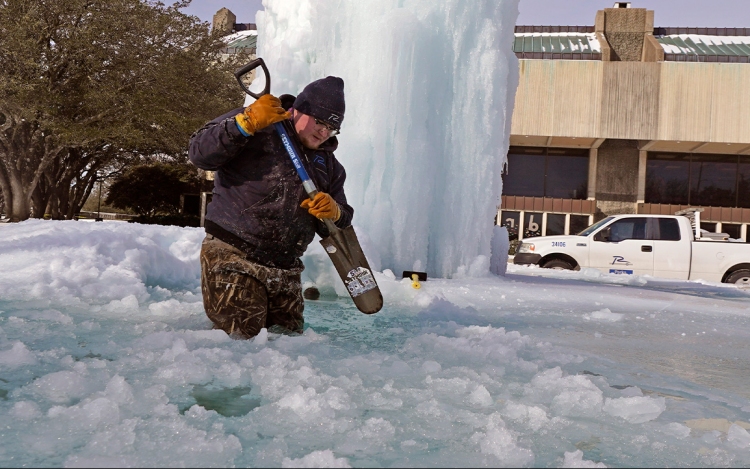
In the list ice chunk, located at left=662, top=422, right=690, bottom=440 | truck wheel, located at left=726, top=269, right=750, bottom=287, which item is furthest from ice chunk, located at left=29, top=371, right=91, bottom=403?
truck wheel, located at left=726, top=269, right=750, bottom=287

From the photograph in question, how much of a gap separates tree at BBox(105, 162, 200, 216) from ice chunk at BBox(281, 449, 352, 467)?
88.1 ft

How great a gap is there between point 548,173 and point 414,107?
21.7 metres

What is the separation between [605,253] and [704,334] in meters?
7.78

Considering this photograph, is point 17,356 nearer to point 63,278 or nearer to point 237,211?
point 237,211

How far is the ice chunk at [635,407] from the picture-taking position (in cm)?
261

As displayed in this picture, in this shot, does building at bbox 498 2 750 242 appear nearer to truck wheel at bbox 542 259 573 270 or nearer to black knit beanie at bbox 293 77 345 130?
truck wheel at bbox 542 259 573 270

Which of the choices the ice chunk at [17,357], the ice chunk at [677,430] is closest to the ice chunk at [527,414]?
the ice chunk at [677,430]

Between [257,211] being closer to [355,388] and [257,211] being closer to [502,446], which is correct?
[355,388]

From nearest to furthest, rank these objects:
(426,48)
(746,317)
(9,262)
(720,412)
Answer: (720,412)
(9,262)
(746,317)
(426,48)

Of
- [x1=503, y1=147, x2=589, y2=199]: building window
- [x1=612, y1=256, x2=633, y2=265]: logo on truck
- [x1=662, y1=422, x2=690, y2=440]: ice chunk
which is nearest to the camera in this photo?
[x1=662, y1=422, x2=690, y2=440]: ice chunk

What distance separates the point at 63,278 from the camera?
216 inches

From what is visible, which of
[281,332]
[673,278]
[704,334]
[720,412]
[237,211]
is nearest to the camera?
[720,412]

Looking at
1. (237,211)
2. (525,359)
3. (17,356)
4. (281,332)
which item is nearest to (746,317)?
(525,359)

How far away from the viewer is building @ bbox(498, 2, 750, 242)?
83.9 feet
